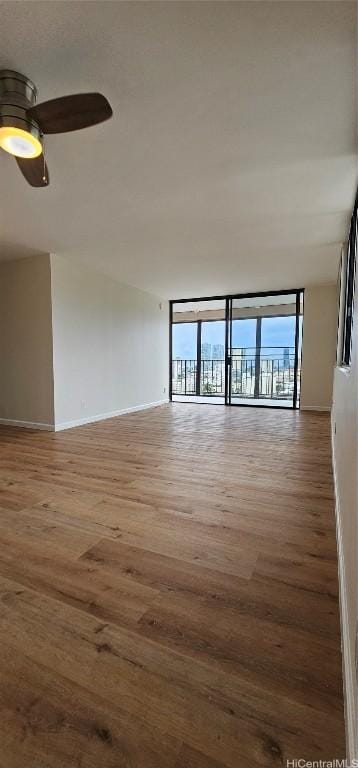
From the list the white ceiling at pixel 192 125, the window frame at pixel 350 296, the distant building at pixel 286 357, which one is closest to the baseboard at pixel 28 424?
the white ceiling at pixel 192 125

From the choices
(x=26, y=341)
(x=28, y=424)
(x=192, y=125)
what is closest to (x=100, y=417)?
(x=28, y=424)

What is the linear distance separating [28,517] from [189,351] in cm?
773

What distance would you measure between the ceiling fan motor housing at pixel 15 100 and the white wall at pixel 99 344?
2.83m

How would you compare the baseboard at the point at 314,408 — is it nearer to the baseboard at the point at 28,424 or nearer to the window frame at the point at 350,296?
the window frame at the point at 350,296

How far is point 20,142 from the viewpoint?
65.5 inches

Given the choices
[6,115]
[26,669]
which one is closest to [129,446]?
[26,669]

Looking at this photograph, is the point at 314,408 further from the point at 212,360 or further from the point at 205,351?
the point at 205,351

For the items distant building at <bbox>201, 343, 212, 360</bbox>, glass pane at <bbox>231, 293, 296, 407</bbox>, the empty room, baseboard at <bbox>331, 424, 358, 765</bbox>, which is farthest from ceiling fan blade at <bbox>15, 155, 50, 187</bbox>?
distant building at <bbox>201, 343, 212, 360</bbox>

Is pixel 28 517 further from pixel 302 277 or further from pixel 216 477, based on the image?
pixel 302 277

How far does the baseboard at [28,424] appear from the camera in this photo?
14.5 ft

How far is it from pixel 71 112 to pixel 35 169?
0.53m

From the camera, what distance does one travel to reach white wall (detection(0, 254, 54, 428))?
14.2 ft

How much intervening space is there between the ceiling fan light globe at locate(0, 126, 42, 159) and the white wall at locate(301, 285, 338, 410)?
17.7 ft

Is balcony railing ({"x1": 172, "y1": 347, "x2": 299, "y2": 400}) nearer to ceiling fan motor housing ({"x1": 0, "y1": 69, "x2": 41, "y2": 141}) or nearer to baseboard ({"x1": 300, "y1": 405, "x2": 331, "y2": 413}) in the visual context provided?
baseboard ({"x1": 300, "y1": 405, "x2": 331, "y2": 413})
